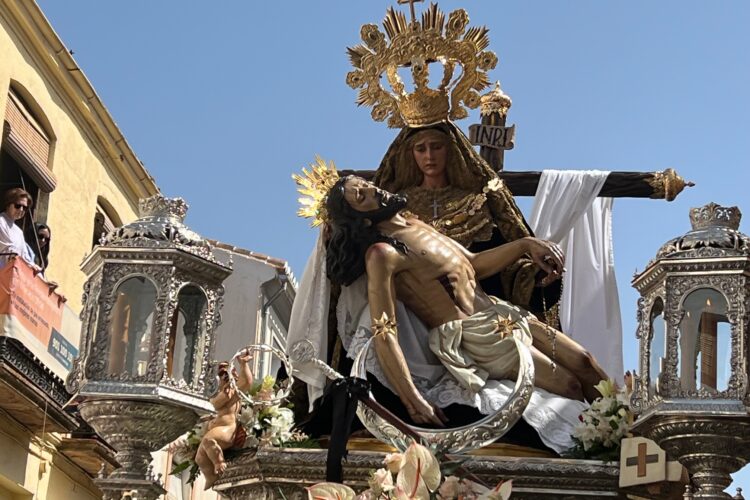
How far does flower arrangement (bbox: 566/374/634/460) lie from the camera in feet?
26.4

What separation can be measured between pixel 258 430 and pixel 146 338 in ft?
3.23

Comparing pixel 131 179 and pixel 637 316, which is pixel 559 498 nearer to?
pixel 637 316

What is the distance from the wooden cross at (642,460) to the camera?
772cm

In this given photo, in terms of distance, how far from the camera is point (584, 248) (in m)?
10.1

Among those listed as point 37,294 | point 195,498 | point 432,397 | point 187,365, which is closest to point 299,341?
point 432,397

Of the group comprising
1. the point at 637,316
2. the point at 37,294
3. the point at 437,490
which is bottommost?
the point at 437,490

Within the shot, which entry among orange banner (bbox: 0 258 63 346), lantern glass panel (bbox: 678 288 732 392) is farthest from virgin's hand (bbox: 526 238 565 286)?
orange banner (bbox: 0 258 63 346)

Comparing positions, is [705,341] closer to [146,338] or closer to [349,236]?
[349,236]

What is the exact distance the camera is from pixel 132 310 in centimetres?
754

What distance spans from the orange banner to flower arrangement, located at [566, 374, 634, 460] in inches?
322

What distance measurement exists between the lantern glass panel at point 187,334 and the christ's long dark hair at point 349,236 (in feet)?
4.25

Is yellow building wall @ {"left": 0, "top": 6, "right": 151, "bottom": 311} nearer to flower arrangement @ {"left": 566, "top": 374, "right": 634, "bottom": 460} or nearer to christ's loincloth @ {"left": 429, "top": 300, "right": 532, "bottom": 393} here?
christ's loincloth @ {"left": 429, "top": 300, "right": 532, "bottom": 393}

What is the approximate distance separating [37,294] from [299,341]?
7.69m

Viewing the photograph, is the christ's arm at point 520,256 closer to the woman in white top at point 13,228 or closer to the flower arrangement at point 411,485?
the flower arrangement at point 411,485
